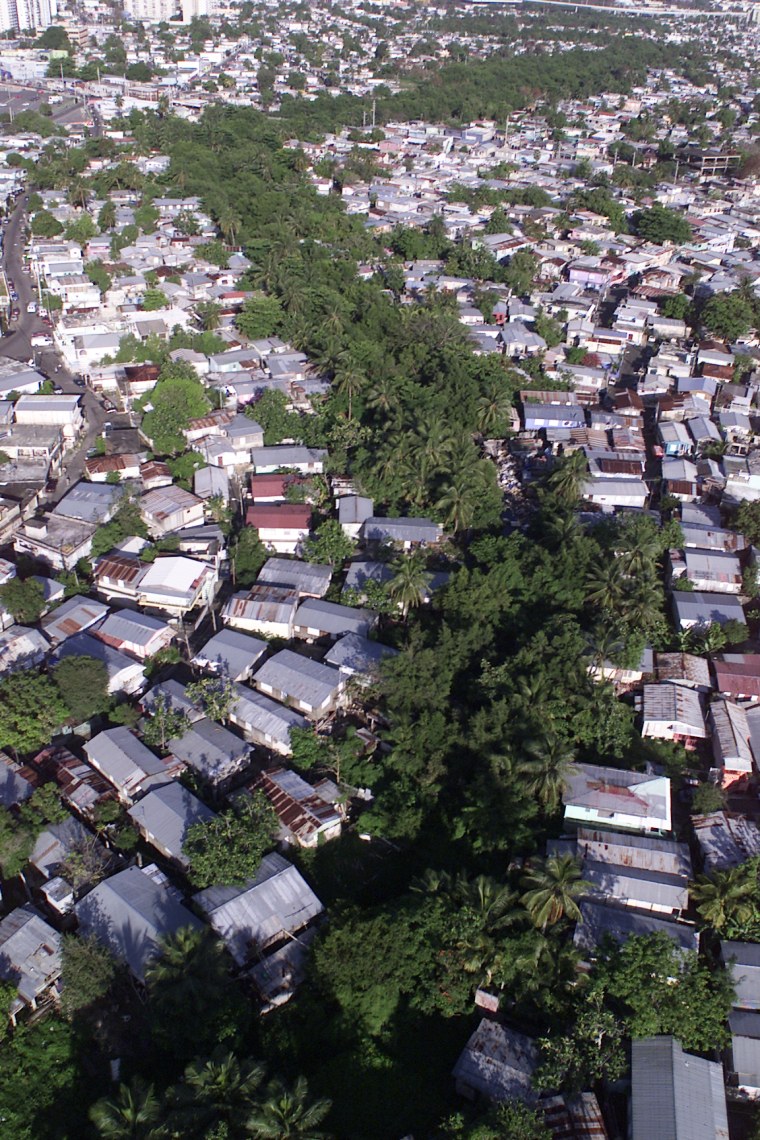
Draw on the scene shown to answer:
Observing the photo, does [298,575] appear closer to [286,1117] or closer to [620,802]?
[620,802]

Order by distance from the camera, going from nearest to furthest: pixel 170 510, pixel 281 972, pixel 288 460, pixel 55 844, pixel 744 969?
pixel 744 969 < pixel 281 972 < pixel 55 844 < pixel 170 510 < pixel 288 460

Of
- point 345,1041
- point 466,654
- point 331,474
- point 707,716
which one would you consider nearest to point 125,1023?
point 345,1041

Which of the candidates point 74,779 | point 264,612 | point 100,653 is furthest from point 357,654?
point 74,779

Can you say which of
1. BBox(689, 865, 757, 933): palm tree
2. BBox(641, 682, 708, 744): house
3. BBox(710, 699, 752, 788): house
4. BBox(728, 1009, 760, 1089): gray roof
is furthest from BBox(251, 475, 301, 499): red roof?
BBox(728, 1009, 760, 1089): gray roof

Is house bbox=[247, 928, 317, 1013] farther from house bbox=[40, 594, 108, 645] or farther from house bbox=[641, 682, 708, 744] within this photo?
house bbox=[40, 594, 108, 645]

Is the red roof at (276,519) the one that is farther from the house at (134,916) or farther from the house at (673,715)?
the house at (134,916)
